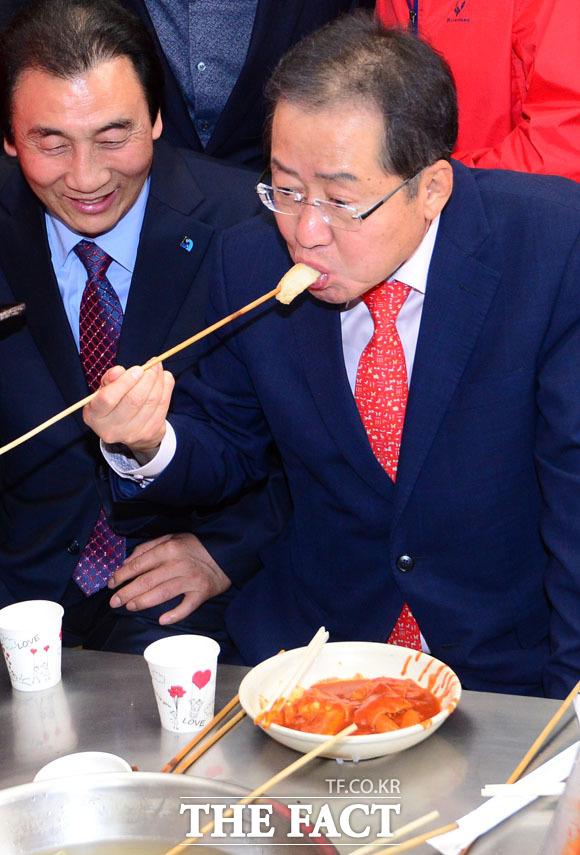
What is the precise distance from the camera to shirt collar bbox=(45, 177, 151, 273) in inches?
99.8

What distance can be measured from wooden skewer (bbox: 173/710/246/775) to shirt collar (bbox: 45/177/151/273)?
139 centimetres

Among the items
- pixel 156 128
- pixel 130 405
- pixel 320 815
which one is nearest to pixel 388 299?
pixel 130 405

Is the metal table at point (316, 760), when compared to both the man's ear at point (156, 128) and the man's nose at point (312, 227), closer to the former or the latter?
the man's nose at point (312, 227)

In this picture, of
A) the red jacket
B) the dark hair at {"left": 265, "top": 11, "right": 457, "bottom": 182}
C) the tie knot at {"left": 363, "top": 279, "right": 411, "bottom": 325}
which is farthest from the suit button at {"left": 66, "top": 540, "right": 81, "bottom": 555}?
the red jacket

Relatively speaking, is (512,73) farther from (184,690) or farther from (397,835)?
(397,835)

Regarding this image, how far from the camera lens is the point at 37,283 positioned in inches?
101

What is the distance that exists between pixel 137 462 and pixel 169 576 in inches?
17.1

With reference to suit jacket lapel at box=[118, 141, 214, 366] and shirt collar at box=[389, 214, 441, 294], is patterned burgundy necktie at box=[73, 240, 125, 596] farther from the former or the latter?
shirt collar at box=[389, 214, 441, 294]

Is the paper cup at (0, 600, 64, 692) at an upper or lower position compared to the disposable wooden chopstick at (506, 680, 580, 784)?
upper

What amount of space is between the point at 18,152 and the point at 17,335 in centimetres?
44

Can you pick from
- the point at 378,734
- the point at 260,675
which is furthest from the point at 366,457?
the point at 378,734

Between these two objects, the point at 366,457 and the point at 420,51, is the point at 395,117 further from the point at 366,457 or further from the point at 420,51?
the point at 366,457

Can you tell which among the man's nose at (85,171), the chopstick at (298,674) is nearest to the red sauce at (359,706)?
the chopstick at (298,674)

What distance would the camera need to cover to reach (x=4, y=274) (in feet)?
8.51
